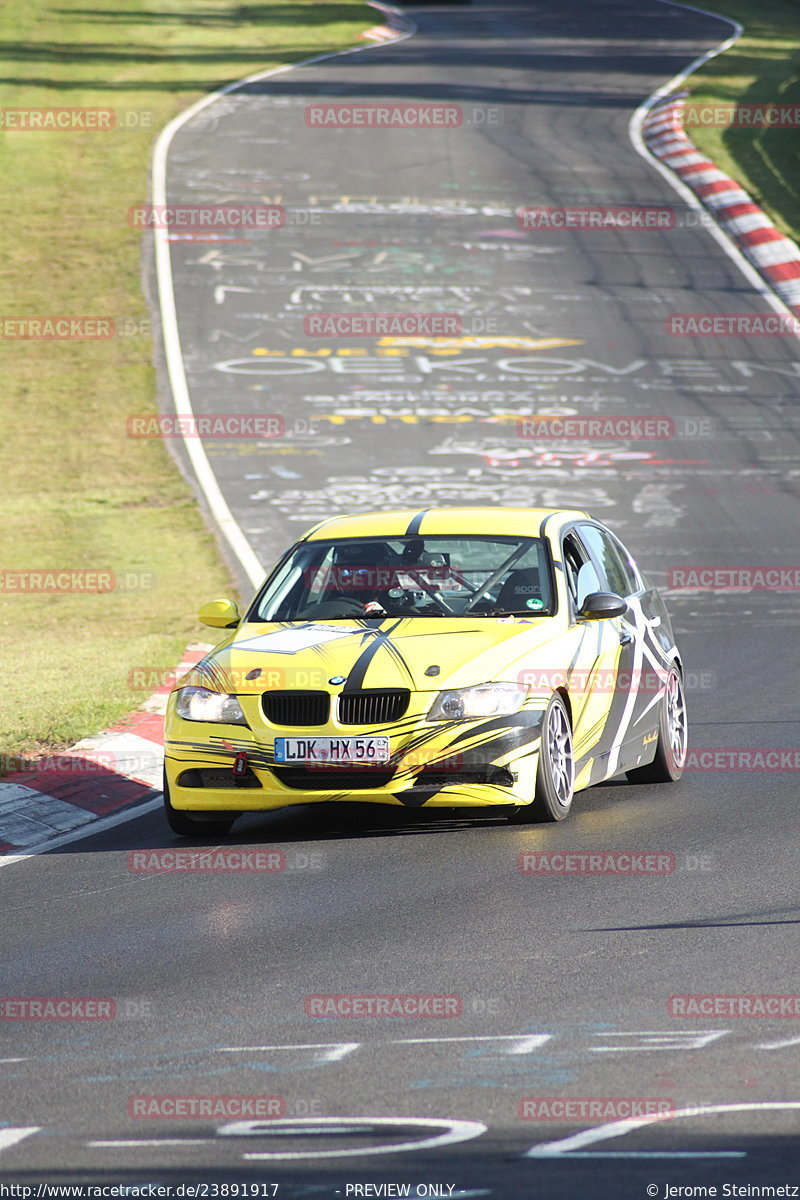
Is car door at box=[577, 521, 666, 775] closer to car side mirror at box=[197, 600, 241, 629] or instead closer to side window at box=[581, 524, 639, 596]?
side window at box=[581, 524, 639, 596]

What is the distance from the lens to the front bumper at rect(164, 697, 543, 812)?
9023 millimetres

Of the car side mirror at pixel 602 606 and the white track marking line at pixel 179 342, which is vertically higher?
the white track marking line at pixel 179 342

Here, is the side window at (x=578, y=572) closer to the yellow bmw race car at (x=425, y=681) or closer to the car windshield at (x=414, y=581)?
the yellow bmw race car at (x=425, y=681)

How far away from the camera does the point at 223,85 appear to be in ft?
155

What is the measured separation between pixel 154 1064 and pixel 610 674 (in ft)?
16.9

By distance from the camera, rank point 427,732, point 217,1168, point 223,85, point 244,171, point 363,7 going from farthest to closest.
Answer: point 363,7 < point 223,85 < point 244,171 < point 427,732 < point 217,1168

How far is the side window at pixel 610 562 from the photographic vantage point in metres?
11.0

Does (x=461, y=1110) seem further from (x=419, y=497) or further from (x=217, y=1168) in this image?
(x=419, y=497)

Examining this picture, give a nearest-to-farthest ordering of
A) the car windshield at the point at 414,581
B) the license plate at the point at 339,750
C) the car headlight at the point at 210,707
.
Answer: the license plate at the point at 339,750, the car headlight at the point at 210,707, the car windshield at the point at 414,581

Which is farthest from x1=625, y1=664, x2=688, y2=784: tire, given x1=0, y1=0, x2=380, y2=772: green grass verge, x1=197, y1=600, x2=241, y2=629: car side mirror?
x1=0, y1=0, x2=380, y2=772: green grass verge

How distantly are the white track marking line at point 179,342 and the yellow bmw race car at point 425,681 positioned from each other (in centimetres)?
743

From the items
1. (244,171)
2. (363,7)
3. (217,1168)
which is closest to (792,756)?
(217,1168)

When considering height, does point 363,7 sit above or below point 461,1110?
above

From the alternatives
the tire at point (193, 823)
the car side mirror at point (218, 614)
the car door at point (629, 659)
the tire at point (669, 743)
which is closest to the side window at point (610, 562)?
the car door at point (629, 659)
